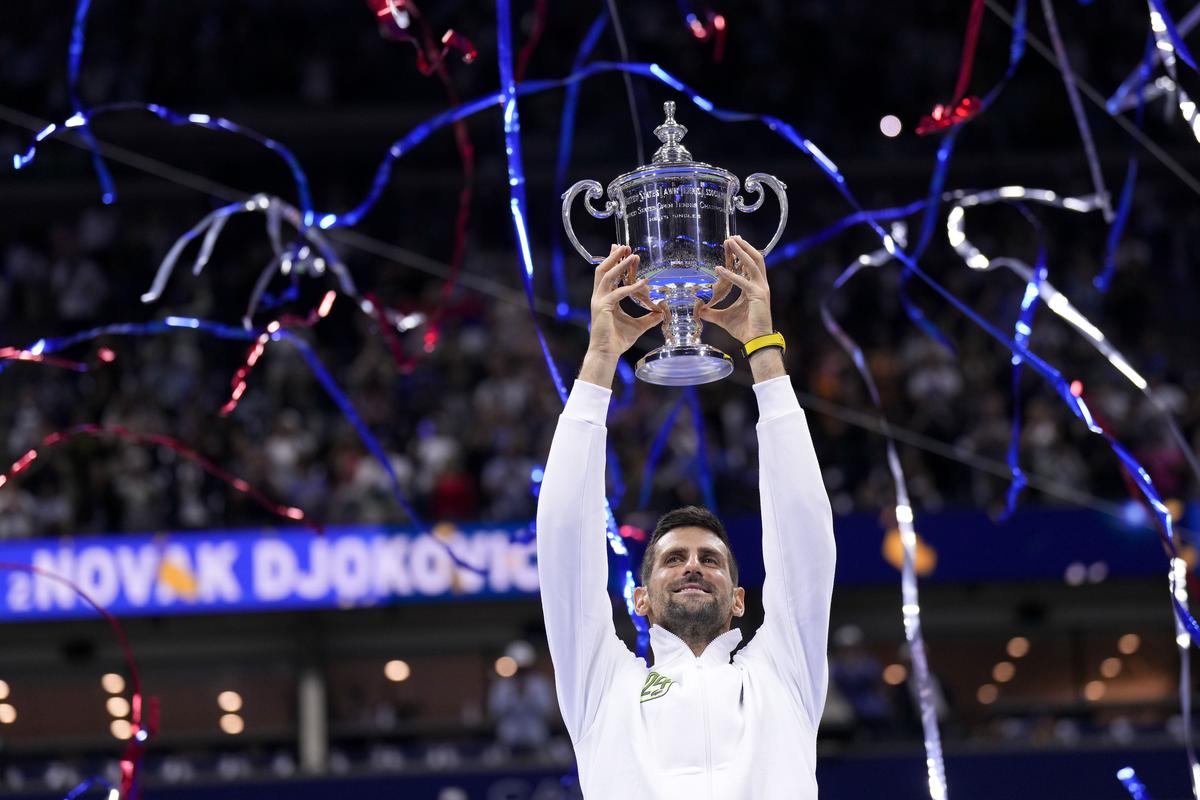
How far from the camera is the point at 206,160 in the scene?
14211mm

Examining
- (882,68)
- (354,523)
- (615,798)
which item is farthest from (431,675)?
(615,798)

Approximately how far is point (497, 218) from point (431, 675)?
4183mm

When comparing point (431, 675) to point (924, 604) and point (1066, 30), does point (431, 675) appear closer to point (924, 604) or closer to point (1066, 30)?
point (924, 604)

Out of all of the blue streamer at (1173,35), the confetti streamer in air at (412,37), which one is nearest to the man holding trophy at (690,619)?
the confetti streamer in air at (412,37)

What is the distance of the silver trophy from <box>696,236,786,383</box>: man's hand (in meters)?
0.16

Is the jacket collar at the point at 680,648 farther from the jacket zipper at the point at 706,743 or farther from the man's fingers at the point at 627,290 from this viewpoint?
the man's fingers at the point at 627,290

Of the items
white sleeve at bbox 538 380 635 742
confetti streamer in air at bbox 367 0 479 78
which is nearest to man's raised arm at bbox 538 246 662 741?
white sleeve at bbox 538 380 635 742

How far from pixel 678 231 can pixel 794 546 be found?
2.58 feet

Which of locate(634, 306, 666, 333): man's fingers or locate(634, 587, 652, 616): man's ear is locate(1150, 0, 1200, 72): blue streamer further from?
locate(634, 587, 652, 616): man's ear

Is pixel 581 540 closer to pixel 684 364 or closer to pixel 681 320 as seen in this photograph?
pixel 684 364

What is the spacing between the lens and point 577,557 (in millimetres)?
2648

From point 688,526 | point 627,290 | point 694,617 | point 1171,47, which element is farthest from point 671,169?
point 1171,47

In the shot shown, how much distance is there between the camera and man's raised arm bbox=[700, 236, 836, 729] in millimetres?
2619

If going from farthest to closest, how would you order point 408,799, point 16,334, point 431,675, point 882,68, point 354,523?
1. point 882,68
2. point 16,334
3. point 431,675
4. point 354,523
5. point 408,799
